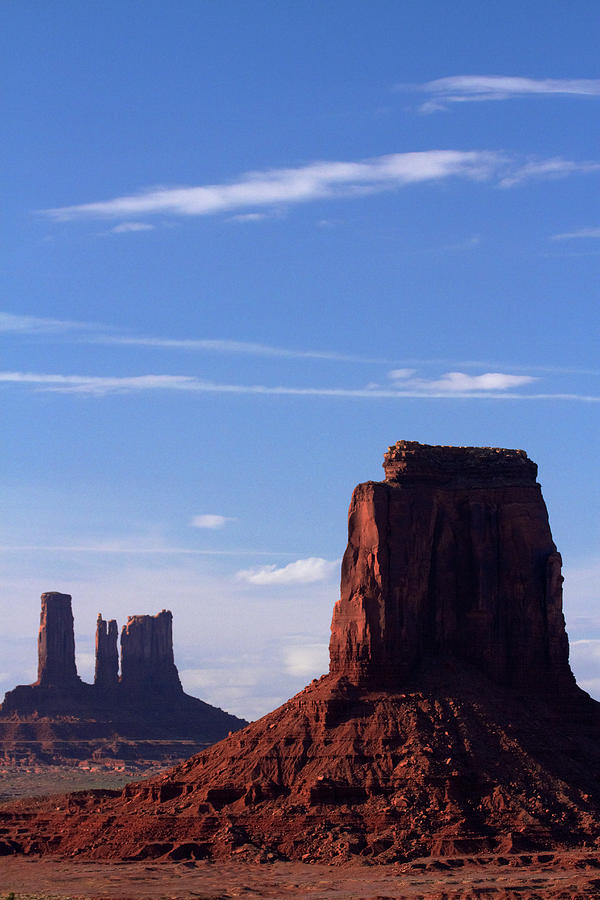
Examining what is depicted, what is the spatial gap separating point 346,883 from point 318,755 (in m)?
13.6

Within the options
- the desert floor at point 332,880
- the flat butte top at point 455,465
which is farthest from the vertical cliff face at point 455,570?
the desert floor at point 332,880

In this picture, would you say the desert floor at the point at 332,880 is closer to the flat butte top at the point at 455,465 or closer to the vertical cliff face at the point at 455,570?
the vertical cliff face at the point at 455,570

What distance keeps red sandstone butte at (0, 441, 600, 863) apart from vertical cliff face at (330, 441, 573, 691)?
111 mm

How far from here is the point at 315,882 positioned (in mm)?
91750

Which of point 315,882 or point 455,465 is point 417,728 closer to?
point 315,882

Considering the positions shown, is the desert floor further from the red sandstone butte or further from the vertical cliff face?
the vertical cliff face

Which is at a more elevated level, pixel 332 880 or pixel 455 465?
pixel 455 465

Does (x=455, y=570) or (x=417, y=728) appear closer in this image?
(x=417, y=728)

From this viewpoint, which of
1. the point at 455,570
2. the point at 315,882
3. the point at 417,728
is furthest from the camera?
the point at 455,570

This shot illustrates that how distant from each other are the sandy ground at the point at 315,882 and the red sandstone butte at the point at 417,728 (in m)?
1.86

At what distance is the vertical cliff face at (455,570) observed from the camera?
109812 mm

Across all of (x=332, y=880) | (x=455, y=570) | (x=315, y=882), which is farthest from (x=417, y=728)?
(x=315, y=882)

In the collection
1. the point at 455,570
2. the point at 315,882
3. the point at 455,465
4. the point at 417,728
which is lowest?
the point at 315,882

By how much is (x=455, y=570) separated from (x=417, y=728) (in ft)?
43.0
